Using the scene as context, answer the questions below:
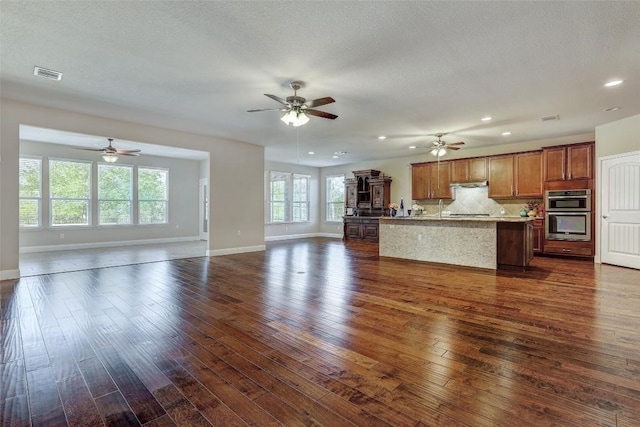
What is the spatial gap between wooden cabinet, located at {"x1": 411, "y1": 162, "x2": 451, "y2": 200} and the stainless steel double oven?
2262mm

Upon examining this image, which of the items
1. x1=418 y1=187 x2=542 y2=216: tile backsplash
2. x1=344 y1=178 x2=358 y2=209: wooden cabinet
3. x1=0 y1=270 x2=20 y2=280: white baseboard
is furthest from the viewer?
x1=344 y1=178 x2=358 y2=209: wooden cabinet

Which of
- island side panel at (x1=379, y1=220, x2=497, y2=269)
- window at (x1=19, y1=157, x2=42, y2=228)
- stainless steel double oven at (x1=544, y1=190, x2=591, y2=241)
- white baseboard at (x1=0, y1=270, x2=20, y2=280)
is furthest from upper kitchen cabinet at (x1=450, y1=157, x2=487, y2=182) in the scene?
window at (x1=19, y1=157, x2=42, y2=228)

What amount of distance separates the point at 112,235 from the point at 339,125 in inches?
287

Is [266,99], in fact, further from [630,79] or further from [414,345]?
[630,79]

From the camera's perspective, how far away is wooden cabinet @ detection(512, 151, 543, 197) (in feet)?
22.5

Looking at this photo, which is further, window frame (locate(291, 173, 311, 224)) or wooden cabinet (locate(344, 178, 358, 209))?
window frame (locate(291, 173, 311, 224))

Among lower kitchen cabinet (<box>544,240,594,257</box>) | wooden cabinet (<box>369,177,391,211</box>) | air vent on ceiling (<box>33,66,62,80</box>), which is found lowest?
lower kitchen cabinet (<box>544,240,594,257</box>)

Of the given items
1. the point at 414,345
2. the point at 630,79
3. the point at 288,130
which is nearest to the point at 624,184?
the point at 630,79

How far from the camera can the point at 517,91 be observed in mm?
4117

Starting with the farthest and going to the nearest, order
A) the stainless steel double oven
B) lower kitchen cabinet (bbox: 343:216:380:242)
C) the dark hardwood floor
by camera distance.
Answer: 1. lower kitchen cabinet (bbox: 343:216:380:242)
2. the stainless steel double oven
3. the dark hardwood floor

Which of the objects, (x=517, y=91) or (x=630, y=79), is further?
(x=517, y=91)

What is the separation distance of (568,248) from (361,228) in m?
5.18

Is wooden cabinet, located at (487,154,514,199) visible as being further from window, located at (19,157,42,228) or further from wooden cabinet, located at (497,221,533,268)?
window, located at (19,157,42,228)

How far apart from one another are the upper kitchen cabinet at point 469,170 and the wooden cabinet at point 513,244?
241 centimetres
